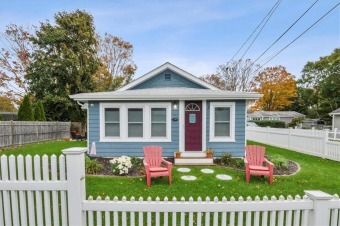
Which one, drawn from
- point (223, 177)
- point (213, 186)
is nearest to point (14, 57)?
point (223, 177)

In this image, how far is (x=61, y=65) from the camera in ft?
62.7

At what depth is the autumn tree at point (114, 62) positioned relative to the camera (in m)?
24.8

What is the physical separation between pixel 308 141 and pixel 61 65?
1966 centimetres

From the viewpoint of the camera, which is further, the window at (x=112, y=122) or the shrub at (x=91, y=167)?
the window at (x=112, y=122)

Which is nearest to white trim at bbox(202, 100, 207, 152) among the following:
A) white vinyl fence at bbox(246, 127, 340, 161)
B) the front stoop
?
the front stoop

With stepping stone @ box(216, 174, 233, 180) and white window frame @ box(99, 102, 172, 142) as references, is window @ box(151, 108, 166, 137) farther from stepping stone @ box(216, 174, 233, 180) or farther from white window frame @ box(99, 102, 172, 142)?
stepping stone @ box(216, 174, 233, 180)

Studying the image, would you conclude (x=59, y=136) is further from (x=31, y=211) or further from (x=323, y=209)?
(x=323, y=209)

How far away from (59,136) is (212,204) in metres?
16.7

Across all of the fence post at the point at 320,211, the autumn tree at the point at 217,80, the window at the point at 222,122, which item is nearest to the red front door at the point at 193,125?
the window at the point at 222,122

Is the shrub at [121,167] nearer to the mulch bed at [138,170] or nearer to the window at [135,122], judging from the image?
the mulch bed at [138,170]

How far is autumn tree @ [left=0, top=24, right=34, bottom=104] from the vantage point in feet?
66.7

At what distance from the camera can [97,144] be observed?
27.6 ft

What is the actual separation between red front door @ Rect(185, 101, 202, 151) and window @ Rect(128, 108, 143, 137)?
73.1 inches

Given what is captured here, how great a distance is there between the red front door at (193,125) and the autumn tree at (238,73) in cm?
2374
